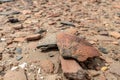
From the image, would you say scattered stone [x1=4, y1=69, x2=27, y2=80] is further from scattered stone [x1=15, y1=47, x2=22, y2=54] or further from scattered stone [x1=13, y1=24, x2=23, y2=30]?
scattered stone [x1=13, y1=24, x2=23, y2=30]

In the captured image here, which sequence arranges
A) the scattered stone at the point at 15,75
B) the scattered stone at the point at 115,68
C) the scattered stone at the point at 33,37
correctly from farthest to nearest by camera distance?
1. the scattered stone at the point at 33,37
2. the scattered stone at the point at 115,68
3. the scattered stone at the point at 15,75

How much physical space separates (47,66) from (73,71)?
0.33 meters

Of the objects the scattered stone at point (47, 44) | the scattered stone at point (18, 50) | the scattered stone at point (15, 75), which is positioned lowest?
the scattered stone at point (15, 75)

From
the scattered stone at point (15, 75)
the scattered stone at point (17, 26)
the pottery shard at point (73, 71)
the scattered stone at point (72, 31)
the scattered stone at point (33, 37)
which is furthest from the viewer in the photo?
the scattered stone at point (17, 26)

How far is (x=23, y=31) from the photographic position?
117 inches

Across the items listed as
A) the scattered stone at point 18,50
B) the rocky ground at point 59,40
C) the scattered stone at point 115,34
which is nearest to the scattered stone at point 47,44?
the rocky ground at point 59,40

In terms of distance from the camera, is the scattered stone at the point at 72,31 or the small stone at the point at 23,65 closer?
the small stone at the point at 23,65

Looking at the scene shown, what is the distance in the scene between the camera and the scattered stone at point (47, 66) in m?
2.16

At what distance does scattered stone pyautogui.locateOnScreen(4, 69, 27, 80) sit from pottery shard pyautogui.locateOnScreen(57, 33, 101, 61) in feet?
1.31

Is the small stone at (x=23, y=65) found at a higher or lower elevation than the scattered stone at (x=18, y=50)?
lower

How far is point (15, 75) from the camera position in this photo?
212cm

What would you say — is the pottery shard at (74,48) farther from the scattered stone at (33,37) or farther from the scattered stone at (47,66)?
the scattered stone at (33,37)

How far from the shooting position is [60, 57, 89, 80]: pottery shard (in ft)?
6.40

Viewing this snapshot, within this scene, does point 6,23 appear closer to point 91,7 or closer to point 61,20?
point 61,20
